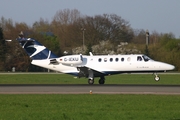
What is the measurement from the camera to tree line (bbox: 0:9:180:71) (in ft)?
268

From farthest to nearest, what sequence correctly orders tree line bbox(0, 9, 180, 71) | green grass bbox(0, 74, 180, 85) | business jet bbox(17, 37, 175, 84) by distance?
1. tree line bbox(0, 9, 180, 71)
2. green grass bbox(0, 74, 180, 85)
3. business jet bbox(17, 37, 175, 84)

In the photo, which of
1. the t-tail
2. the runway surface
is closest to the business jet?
the t-tail

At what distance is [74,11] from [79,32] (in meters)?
32.6

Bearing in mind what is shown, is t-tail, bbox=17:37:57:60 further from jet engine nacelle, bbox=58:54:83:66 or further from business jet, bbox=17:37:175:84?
jet engine nacelle, bbox=58:54:83:66
